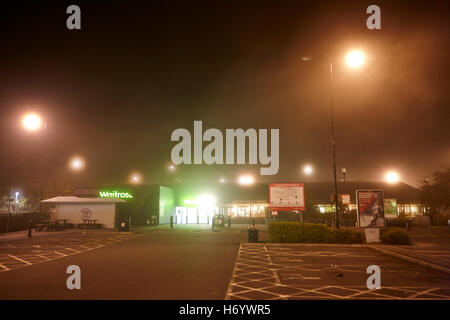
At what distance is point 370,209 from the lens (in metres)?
18.0

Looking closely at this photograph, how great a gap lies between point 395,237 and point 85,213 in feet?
90.0

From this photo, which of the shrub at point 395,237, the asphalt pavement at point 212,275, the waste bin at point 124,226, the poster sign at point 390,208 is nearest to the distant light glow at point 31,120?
the asphalt pavement at point 212,275

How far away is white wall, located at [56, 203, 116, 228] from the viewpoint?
31766mm

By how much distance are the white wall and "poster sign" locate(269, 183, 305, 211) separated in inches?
689

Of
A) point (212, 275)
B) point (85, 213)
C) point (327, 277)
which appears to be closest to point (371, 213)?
point (327, 277)

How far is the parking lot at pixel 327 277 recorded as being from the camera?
7852mm

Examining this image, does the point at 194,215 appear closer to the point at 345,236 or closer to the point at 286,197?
the point at 286,197

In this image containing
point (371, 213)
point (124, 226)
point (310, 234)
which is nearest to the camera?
point (371, 213)

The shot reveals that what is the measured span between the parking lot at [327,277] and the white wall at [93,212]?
A: 2084cm

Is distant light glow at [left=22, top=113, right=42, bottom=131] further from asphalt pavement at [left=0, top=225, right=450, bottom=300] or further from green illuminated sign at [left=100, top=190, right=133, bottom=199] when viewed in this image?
green illuminated sign at [left=100, top=190, right=133, bottom=199]
